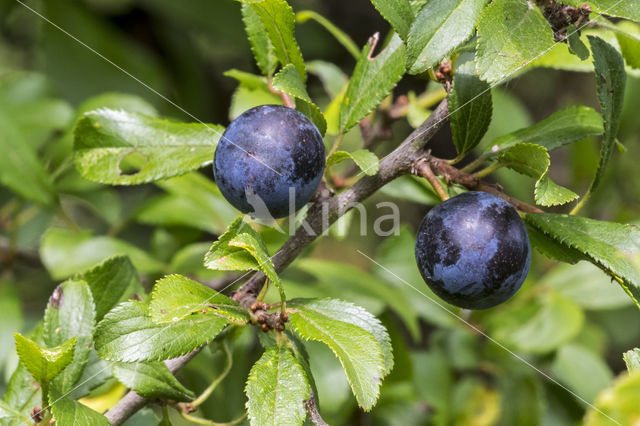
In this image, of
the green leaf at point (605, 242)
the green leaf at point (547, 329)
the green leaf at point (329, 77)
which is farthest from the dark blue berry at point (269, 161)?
the green leaf at point (547, 329)

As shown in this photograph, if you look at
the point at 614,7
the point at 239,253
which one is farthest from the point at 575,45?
the point at 239,253

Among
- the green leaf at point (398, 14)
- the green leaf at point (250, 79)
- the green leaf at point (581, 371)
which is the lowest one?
the green leaf at point (581, 371)

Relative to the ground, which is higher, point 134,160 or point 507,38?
point 507,38

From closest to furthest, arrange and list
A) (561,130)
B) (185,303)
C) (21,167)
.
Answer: (185,303)
(561,130)
(21,167)

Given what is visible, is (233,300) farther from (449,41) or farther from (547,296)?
(547,296)

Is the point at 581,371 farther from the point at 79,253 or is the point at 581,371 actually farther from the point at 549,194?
the point at 79,253

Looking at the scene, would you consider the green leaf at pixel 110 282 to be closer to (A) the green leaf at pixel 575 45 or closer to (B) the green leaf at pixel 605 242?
(B) the green leaf at pixel 605 242

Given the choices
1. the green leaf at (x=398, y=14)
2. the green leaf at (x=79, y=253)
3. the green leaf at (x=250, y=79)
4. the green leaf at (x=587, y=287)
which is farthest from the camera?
the green leaf at (x=587, y=287)

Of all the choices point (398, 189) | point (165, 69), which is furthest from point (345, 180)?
point (165, 69)
